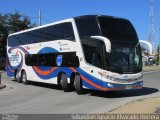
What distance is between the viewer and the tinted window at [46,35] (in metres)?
19.4

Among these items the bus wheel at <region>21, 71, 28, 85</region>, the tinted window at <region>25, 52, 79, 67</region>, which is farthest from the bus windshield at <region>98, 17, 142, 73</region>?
the bus wheel at <region>21, 71, 28, 85</region>

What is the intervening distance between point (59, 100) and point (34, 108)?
2.67 meters

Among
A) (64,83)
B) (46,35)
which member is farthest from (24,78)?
(64,83)

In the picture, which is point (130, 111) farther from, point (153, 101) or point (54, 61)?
point (54, 61)

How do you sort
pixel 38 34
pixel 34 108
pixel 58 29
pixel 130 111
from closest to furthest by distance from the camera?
pixel 130 111 → pixel 34 108 → pixel 58 29 → pixel 38 34

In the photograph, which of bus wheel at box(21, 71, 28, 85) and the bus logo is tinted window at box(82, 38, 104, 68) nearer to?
the bus logo

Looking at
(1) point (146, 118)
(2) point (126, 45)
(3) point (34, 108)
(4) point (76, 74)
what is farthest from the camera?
(4) point (76, 74)

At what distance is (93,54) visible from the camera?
1739 cm

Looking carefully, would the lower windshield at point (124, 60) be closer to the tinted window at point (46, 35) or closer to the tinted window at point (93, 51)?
the tinted window at point (93, 51)

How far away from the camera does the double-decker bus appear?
55.4ft

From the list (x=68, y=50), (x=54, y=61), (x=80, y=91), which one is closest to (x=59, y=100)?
(x=80, y=91)

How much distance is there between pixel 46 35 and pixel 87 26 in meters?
4.93

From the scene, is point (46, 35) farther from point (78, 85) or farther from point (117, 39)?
point (117, 39)

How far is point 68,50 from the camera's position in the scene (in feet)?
63.5
